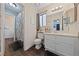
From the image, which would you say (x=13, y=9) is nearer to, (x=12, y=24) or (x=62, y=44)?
(x=12, y=24)

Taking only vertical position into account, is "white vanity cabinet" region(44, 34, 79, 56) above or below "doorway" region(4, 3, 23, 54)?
below

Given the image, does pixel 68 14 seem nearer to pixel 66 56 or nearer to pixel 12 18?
pixel 66 56

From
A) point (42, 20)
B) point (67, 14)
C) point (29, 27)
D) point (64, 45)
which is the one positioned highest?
point (67, 14)

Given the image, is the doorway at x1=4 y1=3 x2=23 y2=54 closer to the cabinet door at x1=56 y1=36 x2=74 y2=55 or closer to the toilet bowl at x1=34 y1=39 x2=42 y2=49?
the toilet bowl at x1=34 y1=39 x2=42 y2=49

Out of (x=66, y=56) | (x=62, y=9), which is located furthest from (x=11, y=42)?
(x=62, y=9)

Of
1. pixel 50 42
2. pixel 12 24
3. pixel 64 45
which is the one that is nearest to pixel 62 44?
pixel 64 45

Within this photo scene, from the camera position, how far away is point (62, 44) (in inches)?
78.5

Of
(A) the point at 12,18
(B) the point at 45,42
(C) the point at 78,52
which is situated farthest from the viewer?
(B) the point at 45,42

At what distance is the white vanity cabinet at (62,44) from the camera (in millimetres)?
1846

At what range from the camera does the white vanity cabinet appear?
1.85 metres

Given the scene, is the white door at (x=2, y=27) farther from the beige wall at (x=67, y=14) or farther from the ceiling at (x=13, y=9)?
the beige wall at (x=67, y=14)

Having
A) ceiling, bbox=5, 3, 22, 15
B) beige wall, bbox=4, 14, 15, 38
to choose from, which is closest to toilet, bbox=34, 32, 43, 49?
beige wall, bbox=4, 14, 15, 38

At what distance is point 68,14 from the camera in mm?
1974

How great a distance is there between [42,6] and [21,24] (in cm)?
48
